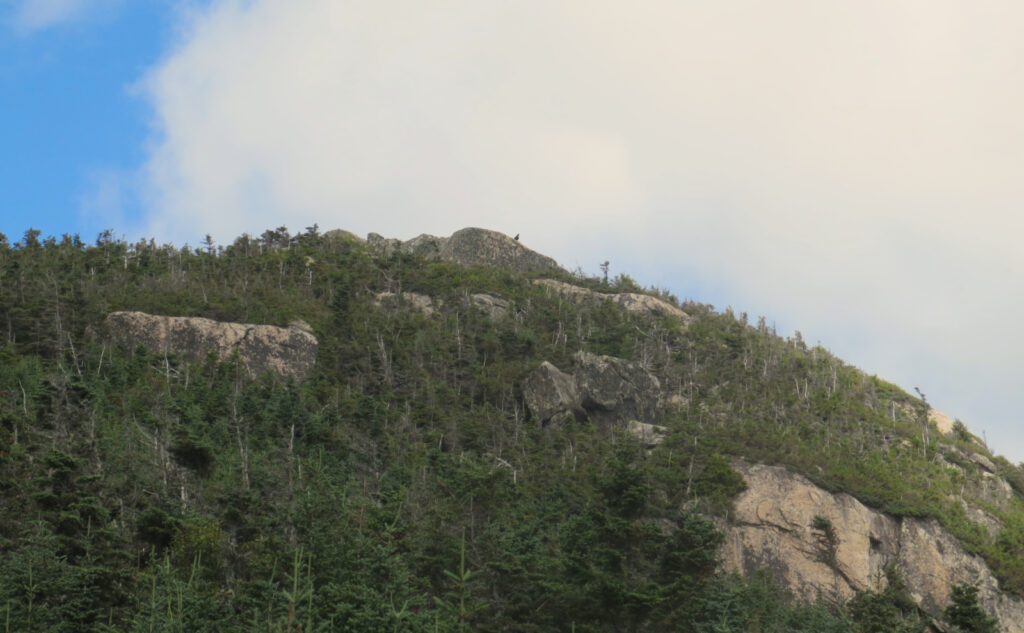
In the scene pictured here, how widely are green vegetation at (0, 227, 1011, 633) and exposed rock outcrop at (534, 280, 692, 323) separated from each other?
2956mm

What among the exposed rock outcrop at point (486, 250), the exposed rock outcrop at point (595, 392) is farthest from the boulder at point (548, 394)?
the exposed rock outcrop at point (486, 250)

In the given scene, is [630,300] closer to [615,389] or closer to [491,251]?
[615,389]

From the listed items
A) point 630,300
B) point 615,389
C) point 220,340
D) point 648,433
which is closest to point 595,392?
point 615,389

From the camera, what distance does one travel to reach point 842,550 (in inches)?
2208

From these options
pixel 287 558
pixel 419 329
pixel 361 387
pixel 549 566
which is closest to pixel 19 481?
pixel 287 558

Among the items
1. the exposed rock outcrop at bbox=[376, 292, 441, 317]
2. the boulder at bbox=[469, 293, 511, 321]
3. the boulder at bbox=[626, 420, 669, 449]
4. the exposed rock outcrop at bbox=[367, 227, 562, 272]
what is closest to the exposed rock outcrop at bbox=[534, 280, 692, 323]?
the boulder at bbox=[469, 293, 511, 321]

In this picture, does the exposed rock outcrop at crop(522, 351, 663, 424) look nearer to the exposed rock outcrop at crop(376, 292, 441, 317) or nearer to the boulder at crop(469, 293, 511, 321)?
the boulder at crop(469, 293, 511, 321)

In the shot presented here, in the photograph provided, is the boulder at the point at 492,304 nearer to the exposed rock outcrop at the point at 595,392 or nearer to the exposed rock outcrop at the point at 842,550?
the exposed rock outcrop at the point at 595,392

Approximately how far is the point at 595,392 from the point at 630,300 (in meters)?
21.8

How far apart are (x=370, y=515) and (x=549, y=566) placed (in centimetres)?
696

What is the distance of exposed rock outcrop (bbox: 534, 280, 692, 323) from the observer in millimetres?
87438

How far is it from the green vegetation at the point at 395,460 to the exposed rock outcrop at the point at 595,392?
1605 mm

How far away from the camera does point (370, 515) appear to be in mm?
36344

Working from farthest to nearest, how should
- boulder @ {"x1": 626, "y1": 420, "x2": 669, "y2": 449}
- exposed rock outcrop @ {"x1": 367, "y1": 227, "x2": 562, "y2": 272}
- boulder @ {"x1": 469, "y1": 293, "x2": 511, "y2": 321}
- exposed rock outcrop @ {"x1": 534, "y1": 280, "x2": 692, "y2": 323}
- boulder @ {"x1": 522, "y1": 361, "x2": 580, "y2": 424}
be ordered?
exposed rock outcrop @ {"x1": 367, "y1": 227, "x2": 562, "y2": 272}
exposed rock outcrop @ {"x1": 534, "y1": 280, "x2": 692, "y2": 323}
boulder @ {"x1": 469, "y1": 293, "x2": 511, "y2": 321}
boulder @ {"x1": 522, "y1": 361, "x2": 580, "y2": 424}
boulder @ {"x1": 626, "y1": 420, "x2": 669, "y2": 449}
